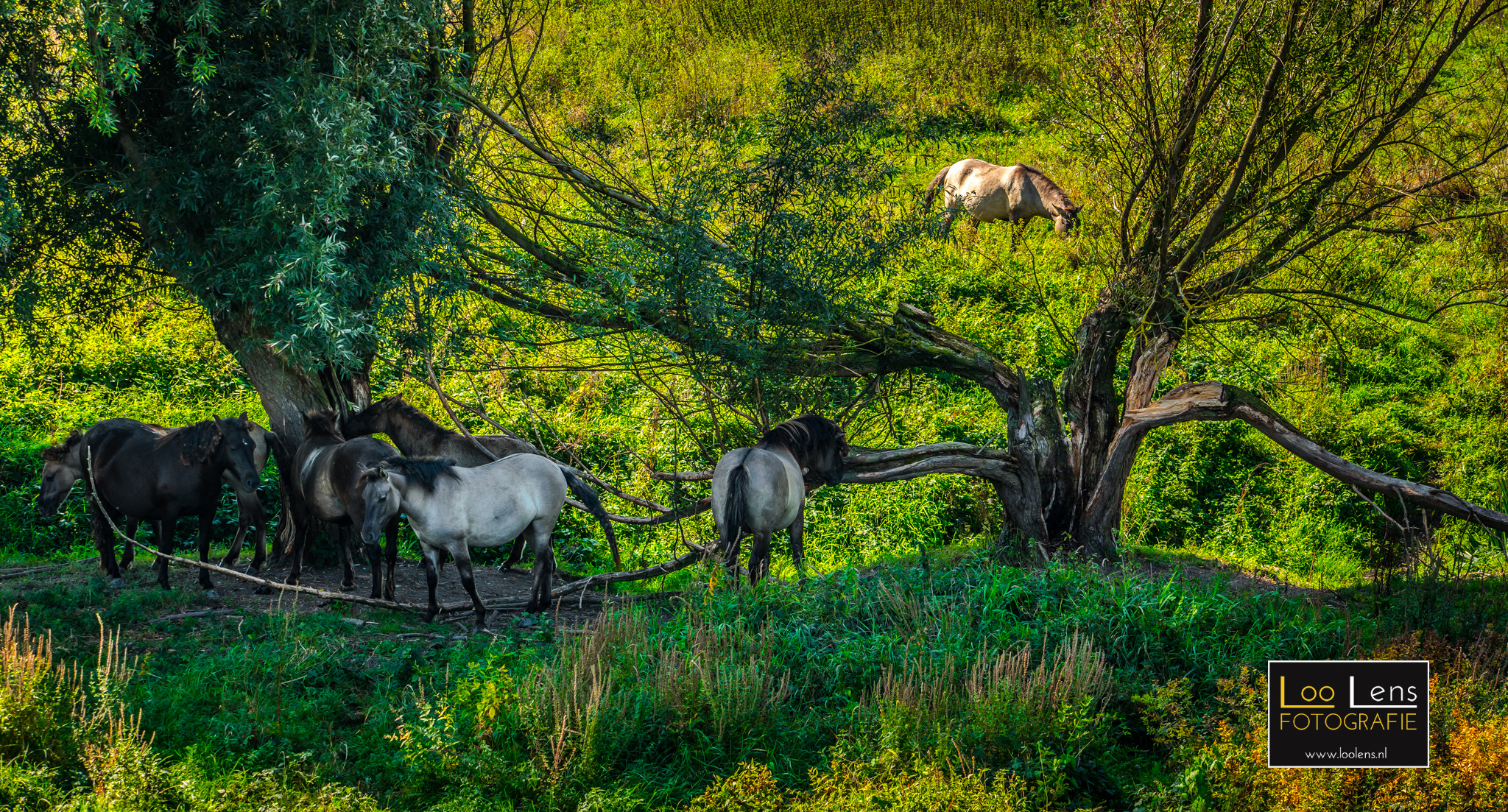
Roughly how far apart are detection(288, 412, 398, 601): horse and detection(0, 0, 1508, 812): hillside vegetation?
1.92 ft

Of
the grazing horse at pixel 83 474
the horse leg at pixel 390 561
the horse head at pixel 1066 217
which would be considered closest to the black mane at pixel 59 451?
the grazing horse at pixel 83 474

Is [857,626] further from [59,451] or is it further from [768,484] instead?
[59,451]

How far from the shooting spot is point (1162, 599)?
8.08 meters

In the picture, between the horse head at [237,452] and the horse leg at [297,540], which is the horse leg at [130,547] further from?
the horse leg at [297,540]

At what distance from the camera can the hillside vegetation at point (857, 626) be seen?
5.84 metres

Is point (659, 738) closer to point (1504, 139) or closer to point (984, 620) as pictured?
point (984, 620)

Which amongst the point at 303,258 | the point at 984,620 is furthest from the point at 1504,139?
the point at 303,258

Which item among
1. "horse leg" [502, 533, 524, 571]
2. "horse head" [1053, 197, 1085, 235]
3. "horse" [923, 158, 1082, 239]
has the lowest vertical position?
"horse leg" [502, 533, 524, 571]

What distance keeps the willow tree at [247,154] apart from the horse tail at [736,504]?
3047mm

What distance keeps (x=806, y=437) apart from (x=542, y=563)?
258cm

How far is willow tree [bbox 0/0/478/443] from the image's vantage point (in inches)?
291

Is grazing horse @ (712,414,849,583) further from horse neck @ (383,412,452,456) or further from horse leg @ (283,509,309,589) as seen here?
horse leg @ (283,509,309,589)

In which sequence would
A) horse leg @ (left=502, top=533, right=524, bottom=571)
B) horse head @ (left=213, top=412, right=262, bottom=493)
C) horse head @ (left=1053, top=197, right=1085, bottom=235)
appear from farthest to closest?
horse head @ (left=1053, top=197, right=1085, bottom=235) → horse leg @ (left=502, top=533, right=524, bottom=571) → horse head @ (left=213, top=412, right=262, bottom=493)

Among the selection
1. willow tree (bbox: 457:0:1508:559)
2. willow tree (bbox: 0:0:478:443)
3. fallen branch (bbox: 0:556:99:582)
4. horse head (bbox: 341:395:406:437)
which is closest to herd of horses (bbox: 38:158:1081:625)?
horse head (bbox: 341:395:406:437)
